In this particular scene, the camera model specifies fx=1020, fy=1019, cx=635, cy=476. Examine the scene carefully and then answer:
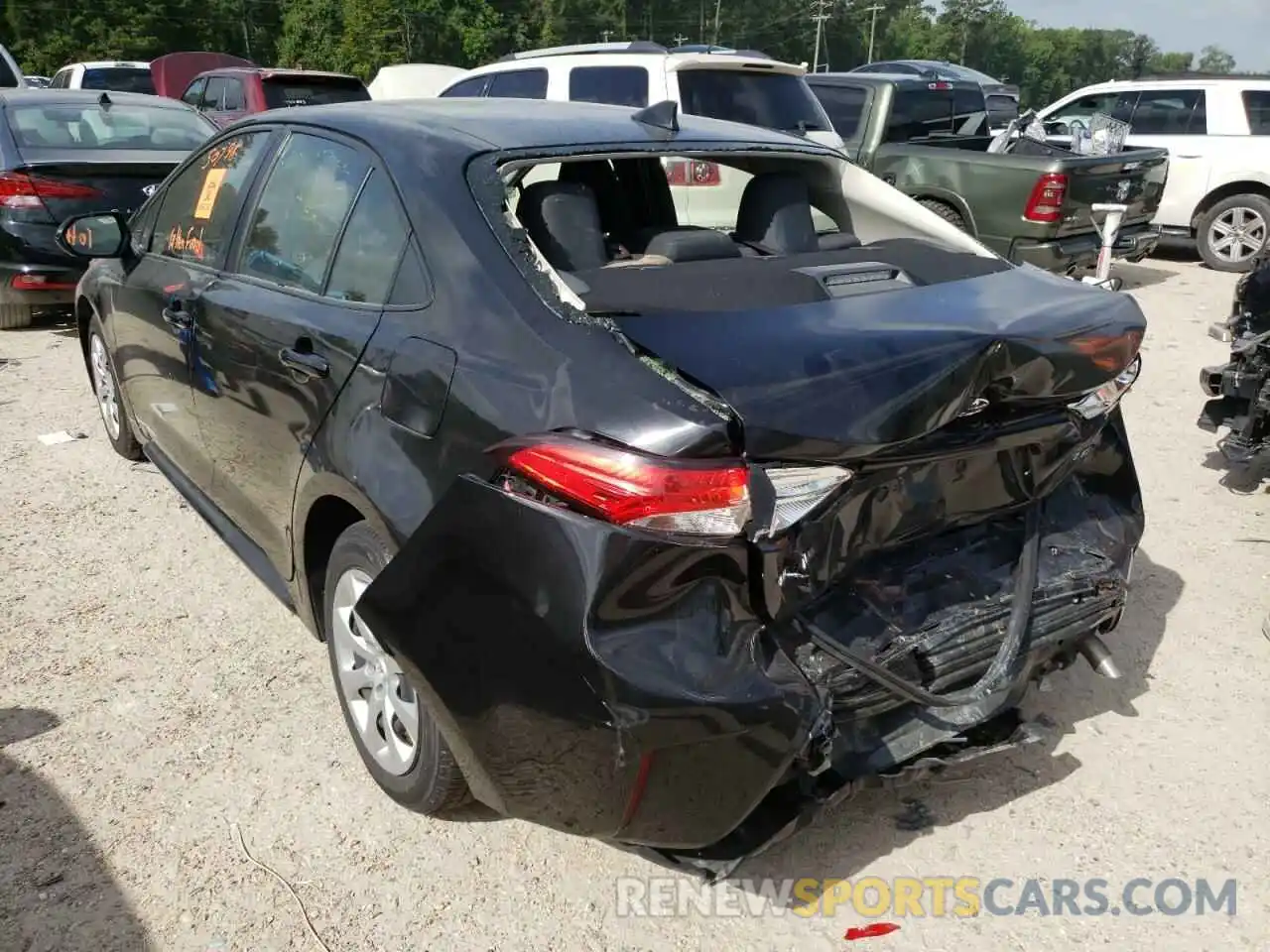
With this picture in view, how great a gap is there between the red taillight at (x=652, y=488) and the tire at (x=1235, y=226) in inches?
411

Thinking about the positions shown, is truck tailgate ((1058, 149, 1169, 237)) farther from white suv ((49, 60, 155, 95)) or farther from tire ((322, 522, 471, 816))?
white suv ((49, 60, 155, 95))

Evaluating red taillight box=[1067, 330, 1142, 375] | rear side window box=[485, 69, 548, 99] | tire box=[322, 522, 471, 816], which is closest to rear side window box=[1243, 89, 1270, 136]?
rear side window box=[485, 69, 548, 99]

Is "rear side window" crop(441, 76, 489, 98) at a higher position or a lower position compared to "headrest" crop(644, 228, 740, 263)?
higher

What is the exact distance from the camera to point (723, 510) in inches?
74.4

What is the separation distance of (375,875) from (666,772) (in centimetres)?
95

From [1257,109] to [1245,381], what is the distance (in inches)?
301

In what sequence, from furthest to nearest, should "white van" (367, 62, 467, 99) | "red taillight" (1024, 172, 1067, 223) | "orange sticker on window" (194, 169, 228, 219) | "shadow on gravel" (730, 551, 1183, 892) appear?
"white van" (367, 62, 467, 99), "red taillight" (1024, 172, 1067, 223), "orange sticker on window" (194, 169, 228, 219), "shadow on gravel" (730, 551, 1183, 892)

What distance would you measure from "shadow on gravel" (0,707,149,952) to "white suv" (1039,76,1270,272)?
11254mm

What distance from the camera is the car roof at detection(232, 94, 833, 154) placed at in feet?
8.79

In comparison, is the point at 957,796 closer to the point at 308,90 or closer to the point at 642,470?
the point at 642,470

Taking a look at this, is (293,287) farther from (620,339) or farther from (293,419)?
(620,339)

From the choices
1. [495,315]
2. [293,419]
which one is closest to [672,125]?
[495,315]

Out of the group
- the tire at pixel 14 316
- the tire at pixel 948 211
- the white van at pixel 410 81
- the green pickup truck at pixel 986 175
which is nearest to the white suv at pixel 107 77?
the white van at pixel 410 81

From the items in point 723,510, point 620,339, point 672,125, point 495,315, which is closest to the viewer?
point 723,510
